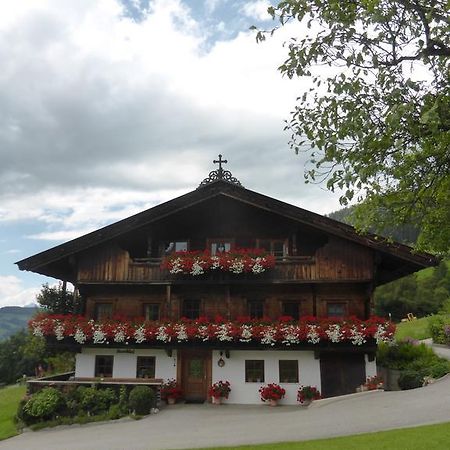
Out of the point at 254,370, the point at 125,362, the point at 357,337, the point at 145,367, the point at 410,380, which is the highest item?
the point at 357,337

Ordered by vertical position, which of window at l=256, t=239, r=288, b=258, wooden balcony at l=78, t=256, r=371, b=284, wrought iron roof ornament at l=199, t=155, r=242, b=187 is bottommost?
wooden balcony at l=78, t=256, r=371, b=284

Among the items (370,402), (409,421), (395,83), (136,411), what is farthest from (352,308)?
(395,83)

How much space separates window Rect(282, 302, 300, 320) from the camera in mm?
22375

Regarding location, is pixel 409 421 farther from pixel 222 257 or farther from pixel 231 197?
pixel 231 197

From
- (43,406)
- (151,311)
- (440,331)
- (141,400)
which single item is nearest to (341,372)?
(141,400)

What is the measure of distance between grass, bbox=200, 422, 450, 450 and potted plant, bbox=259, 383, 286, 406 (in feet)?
26.6

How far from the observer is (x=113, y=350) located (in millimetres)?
21938

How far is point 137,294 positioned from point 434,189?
51.5ft

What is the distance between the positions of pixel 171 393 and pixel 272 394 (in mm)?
4397

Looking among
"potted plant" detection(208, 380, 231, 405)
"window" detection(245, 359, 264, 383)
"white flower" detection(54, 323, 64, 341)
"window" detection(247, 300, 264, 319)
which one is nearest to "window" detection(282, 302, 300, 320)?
"window" detection(247, 300, 264, 319)

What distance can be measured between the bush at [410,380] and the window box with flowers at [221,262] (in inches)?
281

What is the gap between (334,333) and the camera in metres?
19.5

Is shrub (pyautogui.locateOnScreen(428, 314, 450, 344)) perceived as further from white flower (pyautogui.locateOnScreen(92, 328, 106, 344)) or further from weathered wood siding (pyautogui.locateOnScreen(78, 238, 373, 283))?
white flower (pyautogui.locateOnScreen(92, 328, 106, 344))

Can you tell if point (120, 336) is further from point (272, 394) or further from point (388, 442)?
point (388, 442)
